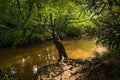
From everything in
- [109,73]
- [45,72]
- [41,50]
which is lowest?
[41,50]

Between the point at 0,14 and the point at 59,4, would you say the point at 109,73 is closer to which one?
the point at 59,4

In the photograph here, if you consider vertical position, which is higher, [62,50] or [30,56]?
[62,50]

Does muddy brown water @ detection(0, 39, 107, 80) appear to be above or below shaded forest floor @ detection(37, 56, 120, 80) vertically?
below

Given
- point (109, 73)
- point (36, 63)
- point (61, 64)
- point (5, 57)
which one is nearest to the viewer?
point (109, 73)

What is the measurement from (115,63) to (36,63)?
10.3 meters

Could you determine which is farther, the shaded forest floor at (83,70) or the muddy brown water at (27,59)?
the muddy brown water at (27,59)

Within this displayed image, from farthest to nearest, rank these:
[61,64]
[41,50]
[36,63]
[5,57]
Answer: [41,50], [5,57], [36,63], [61,64]

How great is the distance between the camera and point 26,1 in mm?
15125

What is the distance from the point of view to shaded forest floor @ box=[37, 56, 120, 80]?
9039mm

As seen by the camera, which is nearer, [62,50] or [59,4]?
[59,4]

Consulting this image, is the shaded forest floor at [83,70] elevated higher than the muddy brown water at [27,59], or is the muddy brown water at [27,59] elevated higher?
the shaded forest floor at [83,70]

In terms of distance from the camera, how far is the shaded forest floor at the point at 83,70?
904cm

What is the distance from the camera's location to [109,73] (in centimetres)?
896

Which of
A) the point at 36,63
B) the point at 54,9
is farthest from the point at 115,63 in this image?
the point at 36,63
